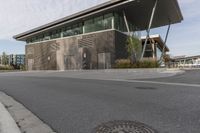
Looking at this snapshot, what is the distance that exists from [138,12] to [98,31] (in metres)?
6.38

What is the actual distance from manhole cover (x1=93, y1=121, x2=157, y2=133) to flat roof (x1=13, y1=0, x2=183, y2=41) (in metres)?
23.8

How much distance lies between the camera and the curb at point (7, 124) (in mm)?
4445

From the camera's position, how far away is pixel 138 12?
31.6 metres

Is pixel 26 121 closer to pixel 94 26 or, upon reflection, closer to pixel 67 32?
pixel 94 26

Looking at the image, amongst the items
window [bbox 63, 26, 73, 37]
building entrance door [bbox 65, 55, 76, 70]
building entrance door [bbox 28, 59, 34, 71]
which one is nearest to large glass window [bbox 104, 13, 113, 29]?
window [bbox 63, 26, 73, 37]

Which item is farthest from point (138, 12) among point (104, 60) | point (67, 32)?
point (67, 32)

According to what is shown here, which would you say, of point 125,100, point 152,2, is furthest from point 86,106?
point 152,2

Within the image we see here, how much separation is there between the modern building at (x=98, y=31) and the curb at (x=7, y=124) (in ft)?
75.8

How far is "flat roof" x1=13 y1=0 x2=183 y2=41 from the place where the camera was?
28.2m

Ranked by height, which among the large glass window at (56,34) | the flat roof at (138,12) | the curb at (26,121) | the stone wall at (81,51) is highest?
the flat roof at (138,12)

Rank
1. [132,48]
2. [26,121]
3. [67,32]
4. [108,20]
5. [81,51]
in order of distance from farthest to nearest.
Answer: [67,32] → [81,51] → [108,20] → [132,48] → [26,121]

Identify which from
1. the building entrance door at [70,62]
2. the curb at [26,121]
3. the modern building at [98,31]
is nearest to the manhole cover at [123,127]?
the curb at [26,121]

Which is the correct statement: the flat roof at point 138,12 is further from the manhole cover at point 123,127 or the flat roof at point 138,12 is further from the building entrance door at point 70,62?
the manhole cover at point 123,127

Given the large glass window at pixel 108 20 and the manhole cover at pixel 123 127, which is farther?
the large glass window at pixel 108 20
